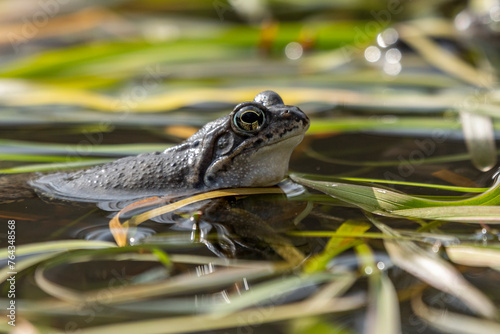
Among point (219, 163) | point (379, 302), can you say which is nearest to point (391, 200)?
point (379, 302)

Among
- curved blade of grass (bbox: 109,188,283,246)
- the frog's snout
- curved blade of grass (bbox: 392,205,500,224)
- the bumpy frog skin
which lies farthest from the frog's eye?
curved blade of grass (bbox: 392,205,500,224)

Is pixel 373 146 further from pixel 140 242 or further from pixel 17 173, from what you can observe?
pixel 17 173

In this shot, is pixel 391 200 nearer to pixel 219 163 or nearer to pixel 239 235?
pixel 239 235

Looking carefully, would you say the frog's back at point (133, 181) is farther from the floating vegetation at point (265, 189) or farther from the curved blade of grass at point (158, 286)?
the curved blade of grass at point (158, 286)

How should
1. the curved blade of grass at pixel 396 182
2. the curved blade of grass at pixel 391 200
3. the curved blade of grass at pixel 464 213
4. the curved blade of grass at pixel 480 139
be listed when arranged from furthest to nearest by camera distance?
the curved blade of grass at pixel 480 139 → the curved blade of grass at pixel 396 182 → the curved blade of grass at pixel 391 200 → the curved blade of grass at pixel 464 213

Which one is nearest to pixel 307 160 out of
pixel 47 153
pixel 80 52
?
pixel 47 153

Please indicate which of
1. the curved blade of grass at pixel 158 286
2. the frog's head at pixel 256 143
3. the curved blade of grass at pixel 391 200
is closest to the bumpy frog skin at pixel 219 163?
the frog's head at pixel 256 143

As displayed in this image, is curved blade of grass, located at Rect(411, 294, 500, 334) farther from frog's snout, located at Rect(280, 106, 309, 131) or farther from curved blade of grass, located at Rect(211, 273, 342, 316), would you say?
frog's snout, located at Rect(280, 106, 309, 131)
